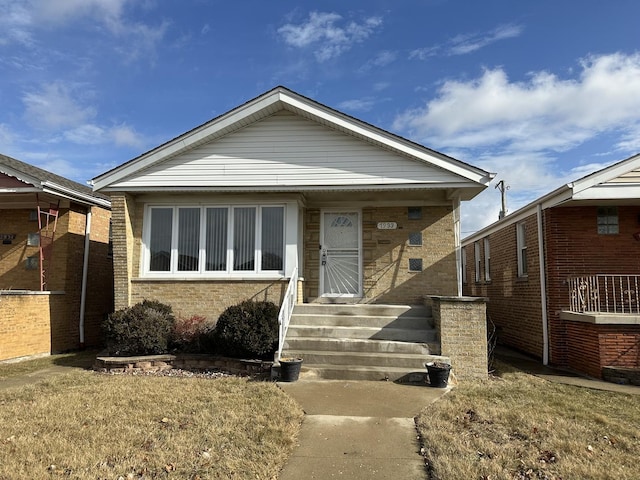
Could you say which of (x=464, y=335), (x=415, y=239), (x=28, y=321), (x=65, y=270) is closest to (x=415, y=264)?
(x=415, y=239)

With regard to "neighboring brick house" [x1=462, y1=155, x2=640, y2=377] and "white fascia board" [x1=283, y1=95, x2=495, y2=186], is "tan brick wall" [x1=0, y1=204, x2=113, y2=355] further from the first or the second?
"neighboring brick house" [x1=462, y1=155, x2=640, y2=377]

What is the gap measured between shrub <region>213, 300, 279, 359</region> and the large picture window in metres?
1.67

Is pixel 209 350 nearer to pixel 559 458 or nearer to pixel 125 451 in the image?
pixel 125 451

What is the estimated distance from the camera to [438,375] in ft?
23.8

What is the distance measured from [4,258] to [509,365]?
1321 cm

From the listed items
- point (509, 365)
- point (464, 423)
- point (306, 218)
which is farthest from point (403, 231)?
point (464, 423)

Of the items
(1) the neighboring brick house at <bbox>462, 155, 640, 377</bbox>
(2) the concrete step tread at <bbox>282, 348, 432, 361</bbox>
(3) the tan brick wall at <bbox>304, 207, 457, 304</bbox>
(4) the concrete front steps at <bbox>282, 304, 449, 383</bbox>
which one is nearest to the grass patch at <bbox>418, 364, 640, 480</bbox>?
(2) the concrete step tread at <bbox>282, 348, 432, 361</bbox>

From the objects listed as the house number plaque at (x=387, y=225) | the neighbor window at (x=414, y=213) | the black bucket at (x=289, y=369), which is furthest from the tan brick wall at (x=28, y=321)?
the neighbor window at (x=414, y=213)

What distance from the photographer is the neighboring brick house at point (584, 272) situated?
8.57 metres

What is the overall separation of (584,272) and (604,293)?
2.23 feet

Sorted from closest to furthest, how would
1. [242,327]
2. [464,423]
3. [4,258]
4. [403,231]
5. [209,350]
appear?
[464,423] → [242,327] → [209,350] → [403,231] → [4,258]

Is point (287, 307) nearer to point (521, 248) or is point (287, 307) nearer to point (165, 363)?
point (165, 363)

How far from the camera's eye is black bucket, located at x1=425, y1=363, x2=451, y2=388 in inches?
286

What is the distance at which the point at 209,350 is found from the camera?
9312mm
